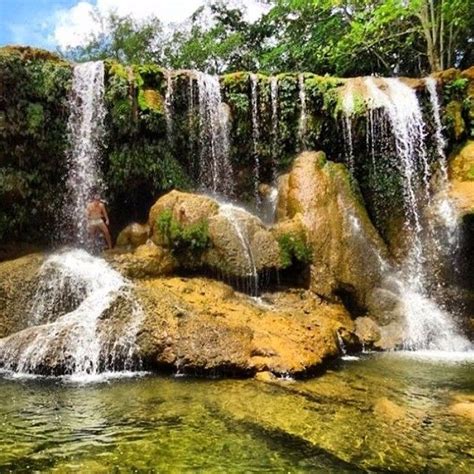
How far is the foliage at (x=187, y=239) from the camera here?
10.7 meters

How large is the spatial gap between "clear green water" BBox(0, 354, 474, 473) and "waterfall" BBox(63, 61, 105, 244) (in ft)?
21.1

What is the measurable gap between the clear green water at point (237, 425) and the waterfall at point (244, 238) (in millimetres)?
3283

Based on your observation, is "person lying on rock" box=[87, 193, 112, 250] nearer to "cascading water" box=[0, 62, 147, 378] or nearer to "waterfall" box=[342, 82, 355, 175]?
"cascading water" box=[0, 62, 147, 378]

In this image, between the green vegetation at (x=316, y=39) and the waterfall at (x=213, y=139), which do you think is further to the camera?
the green vegetation at (x=316, y=39)

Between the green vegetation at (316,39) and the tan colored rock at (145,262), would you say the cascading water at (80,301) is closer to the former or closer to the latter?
the tan colored rock at (145,262)

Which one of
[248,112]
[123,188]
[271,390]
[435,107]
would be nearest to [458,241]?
[435,107]

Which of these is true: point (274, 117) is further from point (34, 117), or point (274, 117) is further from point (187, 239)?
point (34, 117)

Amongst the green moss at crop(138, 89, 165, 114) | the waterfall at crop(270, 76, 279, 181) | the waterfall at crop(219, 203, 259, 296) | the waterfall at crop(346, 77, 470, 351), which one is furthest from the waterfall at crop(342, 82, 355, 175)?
the green moss at crop(138, 89, 165, 114)

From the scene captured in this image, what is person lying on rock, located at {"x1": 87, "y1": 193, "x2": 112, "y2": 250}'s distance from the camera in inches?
489

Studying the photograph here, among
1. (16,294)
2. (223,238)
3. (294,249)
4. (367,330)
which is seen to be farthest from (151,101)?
(367,330)

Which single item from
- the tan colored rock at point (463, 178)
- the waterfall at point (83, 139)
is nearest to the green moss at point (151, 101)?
the waterfall at point (83, 139)

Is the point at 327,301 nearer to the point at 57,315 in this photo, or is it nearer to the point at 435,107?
the point at 57,315

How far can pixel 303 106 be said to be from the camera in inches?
566

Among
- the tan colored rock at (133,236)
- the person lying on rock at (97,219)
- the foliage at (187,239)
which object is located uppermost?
the person lying on rock at (97,219)
